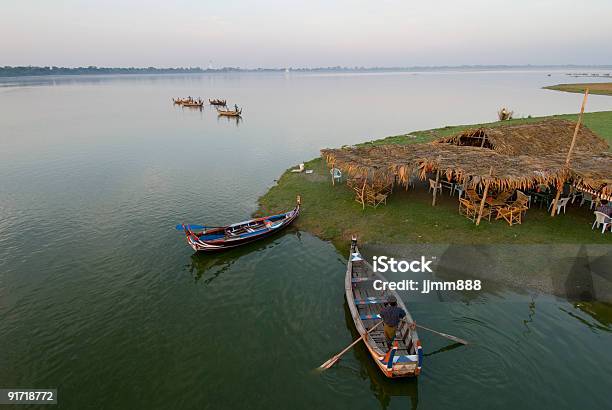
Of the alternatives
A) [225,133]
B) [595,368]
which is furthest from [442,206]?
[225,133]

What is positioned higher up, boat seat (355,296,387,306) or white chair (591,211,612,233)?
white chair (591,211,612,233)

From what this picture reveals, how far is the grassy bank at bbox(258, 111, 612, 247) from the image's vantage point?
1683 cm

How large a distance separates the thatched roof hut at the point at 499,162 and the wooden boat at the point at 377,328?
752 cm

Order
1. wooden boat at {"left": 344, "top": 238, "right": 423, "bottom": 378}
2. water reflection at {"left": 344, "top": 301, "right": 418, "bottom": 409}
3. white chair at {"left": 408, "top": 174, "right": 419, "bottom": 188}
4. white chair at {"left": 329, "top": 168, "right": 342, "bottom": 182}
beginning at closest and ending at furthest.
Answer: wooden boat at {"left": 344, "top": 238, "right": 423, "bottom": 378} → water reflection at {"left": 344, "top": 301, "right": 418, "bottom": 409} → white chair at {"left": 408, "top": 174, "right": 419, "bottom": 188} → white chair at {"left": 329, "top": 168, "right": 342, "bottom": 182}

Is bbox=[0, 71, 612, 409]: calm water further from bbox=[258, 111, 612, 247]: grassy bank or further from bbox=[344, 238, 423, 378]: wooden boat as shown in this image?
bbox=[258, 111, 612, 247]: grassy bank

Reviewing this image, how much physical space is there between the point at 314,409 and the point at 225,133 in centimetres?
4626

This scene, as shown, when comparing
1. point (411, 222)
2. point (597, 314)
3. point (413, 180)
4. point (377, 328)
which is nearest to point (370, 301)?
point (377, 328)

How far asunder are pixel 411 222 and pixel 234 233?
9.94 meters

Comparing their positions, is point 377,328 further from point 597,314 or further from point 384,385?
point 597,314

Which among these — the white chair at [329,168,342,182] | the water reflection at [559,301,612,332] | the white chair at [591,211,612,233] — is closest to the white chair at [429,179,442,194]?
the white chair at [329,168,342,182]

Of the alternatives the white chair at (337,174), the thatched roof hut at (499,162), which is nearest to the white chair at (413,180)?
the thatched roof hut at (499,162)

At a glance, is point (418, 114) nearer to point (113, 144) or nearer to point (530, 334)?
point (113, 144)

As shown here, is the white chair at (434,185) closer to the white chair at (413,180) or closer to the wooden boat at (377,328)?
the white chair at (413,180)

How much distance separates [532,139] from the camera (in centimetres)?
2352
